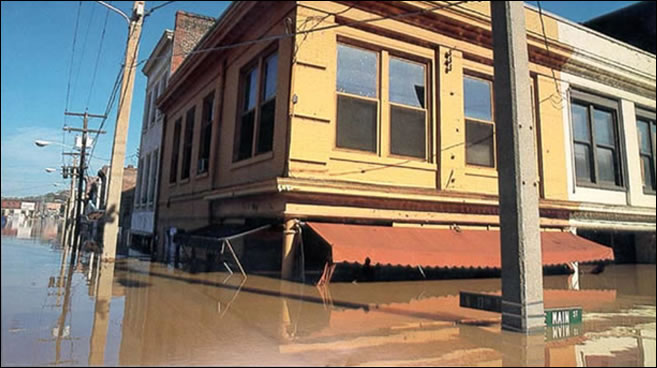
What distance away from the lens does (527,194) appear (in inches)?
193

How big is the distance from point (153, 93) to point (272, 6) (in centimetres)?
1627

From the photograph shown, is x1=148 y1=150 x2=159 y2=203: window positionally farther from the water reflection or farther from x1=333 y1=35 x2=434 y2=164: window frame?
the water reflection

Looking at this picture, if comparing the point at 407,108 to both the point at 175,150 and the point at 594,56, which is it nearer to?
the point at 594,56

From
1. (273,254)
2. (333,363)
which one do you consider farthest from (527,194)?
(273,254)

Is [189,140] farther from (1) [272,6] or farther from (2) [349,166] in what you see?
(2) [349,166]

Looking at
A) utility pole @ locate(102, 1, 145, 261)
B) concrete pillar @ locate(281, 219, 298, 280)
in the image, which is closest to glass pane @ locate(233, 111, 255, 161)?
utility pole @ locate(102, 1, 145, 261)

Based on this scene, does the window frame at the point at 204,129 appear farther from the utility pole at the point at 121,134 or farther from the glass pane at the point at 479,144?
the glass pane at the point at 479,144

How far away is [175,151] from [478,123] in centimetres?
1202

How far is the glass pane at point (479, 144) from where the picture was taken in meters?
10.1

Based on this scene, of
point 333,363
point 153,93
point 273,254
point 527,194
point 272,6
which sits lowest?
point 333,363

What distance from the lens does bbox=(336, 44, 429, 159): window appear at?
8.72m

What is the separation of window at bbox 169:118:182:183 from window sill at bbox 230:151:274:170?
288 inches

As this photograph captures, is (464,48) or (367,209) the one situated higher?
(464,48)

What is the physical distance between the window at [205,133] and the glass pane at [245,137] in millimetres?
2612
